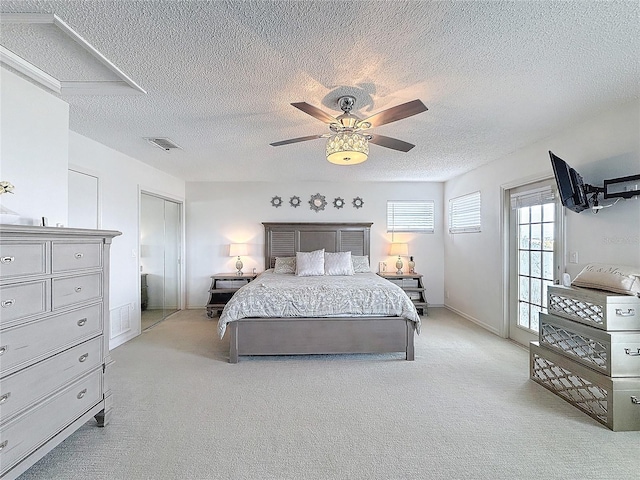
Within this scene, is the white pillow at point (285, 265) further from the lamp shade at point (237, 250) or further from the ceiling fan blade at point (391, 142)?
the ceiling fan blade at point (391, 142)

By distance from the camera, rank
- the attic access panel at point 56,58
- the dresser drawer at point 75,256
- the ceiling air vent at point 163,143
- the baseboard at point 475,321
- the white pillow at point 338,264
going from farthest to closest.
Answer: the white pillow at point 338,264 → the baseboard at point 475,321 → the ceiling air vent at point 163,143 → the dresser drawer at point 75,256 → the attic access panel at point 56,58

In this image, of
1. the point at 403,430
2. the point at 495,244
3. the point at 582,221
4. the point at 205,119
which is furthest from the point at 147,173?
the point at 582,221

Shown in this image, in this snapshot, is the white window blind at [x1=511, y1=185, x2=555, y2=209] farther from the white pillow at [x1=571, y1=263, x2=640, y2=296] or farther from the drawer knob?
the drawer knob

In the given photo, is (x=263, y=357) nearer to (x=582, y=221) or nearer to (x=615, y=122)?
(x=582, y=221)

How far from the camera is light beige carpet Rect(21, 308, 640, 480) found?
1.82 meters

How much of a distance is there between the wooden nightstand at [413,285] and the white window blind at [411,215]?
0.96 metres

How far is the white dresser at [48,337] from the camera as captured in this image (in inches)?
61.1

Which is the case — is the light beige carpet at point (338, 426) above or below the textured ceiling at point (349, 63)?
below

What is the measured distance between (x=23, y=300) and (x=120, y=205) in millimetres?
2758

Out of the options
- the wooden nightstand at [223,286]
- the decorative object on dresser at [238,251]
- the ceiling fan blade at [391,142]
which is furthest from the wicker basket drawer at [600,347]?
the decorative object on dresser at [238,251]

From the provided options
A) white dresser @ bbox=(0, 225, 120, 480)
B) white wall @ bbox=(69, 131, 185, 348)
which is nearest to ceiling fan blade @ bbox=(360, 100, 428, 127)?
white dresser @ bbox=(0, 225, 120, 480)

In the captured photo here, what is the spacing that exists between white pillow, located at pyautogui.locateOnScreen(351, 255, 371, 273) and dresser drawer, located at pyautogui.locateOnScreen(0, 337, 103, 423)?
400 centimetres

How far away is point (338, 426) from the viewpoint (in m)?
2.22

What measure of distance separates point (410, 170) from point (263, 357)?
357 cm
